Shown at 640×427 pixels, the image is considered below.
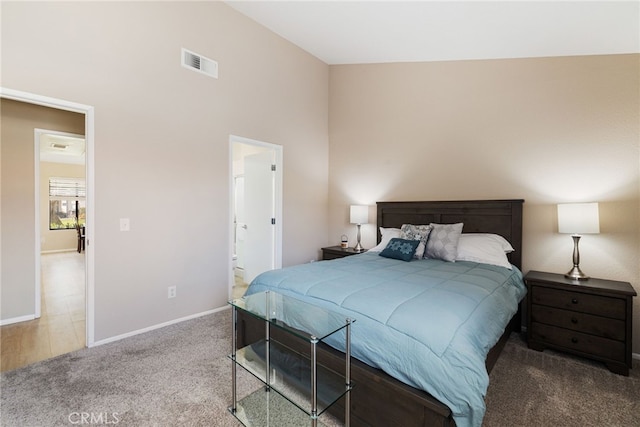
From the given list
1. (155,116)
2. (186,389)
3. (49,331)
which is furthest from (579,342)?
(49,331)

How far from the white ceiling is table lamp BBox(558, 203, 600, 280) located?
1454 mm

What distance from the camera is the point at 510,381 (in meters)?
2.06

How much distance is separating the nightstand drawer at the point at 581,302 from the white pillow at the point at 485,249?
1.09 feet

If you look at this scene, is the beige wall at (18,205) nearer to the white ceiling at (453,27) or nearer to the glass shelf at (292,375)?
the white ceiling at (453,27)

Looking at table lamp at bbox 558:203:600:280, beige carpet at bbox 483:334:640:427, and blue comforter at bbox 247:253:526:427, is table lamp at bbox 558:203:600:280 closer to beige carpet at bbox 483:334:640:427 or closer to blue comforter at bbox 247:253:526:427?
blue comforter at bbox 247:253:526:427

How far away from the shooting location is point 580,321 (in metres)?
2.33

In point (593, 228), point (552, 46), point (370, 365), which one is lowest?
point (370, 365)

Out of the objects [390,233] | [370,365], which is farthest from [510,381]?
[390,233]

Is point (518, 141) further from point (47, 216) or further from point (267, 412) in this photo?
point (47, 216)

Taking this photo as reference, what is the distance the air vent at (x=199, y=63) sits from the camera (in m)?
3.05

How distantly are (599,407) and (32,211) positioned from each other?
→ 17.3ft

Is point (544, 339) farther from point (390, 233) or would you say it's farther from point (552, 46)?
point (552, 46)

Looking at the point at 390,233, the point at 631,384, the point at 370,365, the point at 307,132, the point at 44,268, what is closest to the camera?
the point at 370,365

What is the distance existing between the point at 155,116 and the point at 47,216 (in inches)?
323
